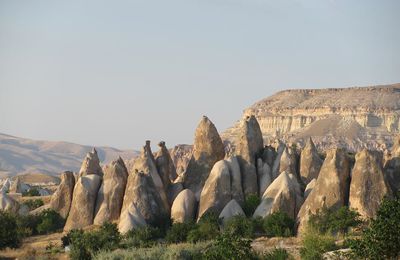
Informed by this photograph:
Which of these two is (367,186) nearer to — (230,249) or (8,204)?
(230,249)

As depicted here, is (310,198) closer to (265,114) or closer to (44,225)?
(44,225)

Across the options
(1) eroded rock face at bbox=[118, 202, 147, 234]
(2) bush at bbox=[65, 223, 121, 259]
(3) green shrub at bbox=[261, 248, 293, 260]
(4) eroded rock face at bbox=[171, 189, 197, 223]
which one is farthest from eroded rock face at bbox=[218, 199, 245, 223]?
(3) green shrub at bbox=[261, 248, 293, 260]

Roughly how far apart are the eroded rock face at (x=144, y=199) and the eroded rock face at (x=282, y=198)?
12.2 ft

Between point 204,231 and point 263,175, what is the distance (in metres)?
5.52

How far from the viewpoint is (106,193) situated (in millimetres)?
26844

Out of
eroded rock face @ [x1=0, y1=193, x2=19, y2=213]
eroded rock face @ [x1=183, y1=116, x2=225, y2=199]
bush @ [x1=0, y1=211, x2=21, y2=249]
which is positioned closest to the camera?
bush @ [x1=0, y1=211, x2=21, y2=249]

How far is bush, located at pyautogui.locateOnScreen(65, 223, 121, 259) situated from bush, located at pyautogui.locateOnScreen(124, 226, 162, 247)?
0.36 m

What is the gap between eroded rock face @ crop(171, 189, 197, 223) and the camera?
82.2ft

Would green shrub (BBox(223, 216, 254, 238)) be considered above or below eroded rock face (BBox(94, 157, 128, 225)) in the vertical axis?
below

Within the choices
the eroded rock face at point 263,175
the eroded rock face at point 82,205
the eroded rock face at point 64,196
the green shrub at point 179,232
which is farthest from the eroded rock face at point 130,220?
the eroded rock face at point 263,175

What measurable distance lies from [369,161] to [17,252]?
12230mm

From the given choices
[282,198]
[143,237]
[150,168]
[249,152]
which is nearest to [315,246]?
[282,198]

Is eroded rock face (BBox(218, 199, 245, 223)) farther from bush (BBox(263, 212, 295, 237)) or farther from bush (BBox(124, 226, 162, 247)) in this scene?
bush (BBox(124, 226, 162, 247))

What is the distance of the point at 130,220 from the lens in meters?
23.9
